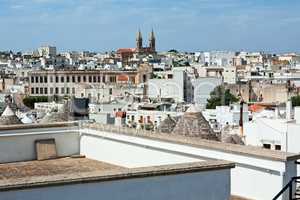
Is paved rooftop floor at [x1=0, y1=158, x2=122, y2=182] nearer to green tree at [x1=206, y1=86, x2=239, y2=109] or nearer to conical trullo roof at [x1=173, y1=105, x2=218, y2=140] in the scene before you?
conical trullo roof at [x1=173, y1=105, x2=218, y2=140]

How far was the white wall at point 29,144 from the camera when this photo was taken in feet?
27.5

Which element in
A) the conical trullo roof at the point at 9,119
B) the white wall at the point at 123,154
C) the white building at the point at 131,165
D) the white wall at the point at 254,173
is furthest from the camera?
the conical trullo roof at the point at 9,119

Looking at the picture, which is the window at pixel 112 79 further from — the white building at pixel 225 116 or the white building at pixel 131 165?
the white building at pixel 131 165

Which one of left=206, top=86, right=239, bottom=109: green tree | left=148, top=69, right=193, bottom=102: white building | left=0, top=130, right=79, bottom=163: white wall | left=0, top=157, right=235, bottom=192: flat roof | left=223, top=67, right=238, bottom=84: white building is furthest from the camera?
left=223, top=67, right=238, bottom=84: white building

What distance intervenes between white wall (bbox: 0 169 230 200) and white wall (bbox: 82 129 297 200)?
70 centimetres

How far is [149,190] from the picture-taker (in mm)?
5086

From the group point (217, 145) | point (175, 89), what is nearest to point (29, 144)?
point (217, 145)

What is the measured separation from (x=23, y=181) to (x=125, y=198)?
2.96ft

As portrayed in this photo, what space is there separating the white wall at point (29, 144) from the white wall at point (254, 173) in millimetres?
2697

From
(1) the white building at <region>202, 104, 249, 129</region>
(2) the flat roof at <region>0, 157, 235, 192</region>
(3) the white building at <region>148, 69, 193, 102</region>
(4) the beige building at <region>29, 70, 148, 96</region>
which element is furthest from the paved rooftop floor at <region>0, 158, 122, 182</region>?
(4) the beige building at <region>29, 70, 148, 96</region>

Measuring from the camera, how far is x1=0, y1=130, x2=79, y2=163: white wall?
8367 millimetres

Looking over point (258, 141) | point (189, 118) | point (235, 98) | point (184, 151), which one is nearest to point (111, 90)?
point (235, 98)

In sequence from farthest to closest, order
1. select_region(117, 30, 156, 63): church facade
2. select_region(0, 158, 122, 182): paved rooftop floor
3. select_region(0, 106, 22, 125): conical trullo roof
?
select_region(117, 30, 156, 63): church facade
select_region(0, 106, 22, 125): conical trullo roof
select_region(0, 158, 122, 182): paved rooftop floor

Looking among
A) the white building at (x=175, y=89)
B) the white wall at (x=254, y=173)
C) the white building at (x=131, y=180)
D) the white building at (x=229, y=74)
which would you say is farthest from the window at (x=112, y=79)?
the white wall at (x=254, y=173)
